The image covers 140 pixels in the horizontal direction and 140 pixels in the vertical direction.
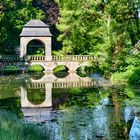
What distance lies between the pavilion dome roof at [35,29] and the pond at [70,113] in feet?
78.1

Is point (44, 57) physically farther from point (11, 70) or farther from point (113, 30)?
point (113, 30)

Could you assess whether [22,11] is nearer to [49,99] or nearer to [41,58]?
[41,58]

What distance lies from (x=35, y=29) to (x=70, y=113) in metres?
37.4

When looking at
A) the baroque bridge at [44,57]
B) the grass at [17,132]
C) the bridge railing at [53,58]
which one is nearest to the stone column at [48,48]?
the baroque bridge at [44,57]

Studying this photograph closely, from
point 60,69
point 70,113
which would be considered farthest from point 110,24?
point 60,69

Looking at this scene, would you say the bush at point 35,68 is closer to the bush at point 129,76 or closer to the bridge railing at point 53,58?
the bridge railing at point 53,58

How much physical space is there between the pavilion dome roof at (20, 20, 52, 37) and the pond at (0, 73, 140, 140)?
23.8m

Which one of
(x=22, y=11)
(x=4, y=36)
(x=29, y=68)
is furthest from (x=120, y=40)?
(x=22, y=11)

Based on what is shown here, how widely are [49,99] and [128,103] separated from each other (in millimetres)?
5072

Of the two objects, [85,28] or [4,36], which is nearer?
[85,28]

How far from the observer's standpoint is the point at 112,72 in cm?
3747

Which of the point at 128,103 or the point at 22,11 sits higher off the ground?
the point at 22,11

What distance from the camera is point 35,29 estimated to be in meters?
56.5

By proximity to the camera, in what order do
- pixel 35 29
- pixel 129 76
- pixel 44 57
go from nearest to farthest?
pixel 129 76, pixel 44 57, pixel 35 29
